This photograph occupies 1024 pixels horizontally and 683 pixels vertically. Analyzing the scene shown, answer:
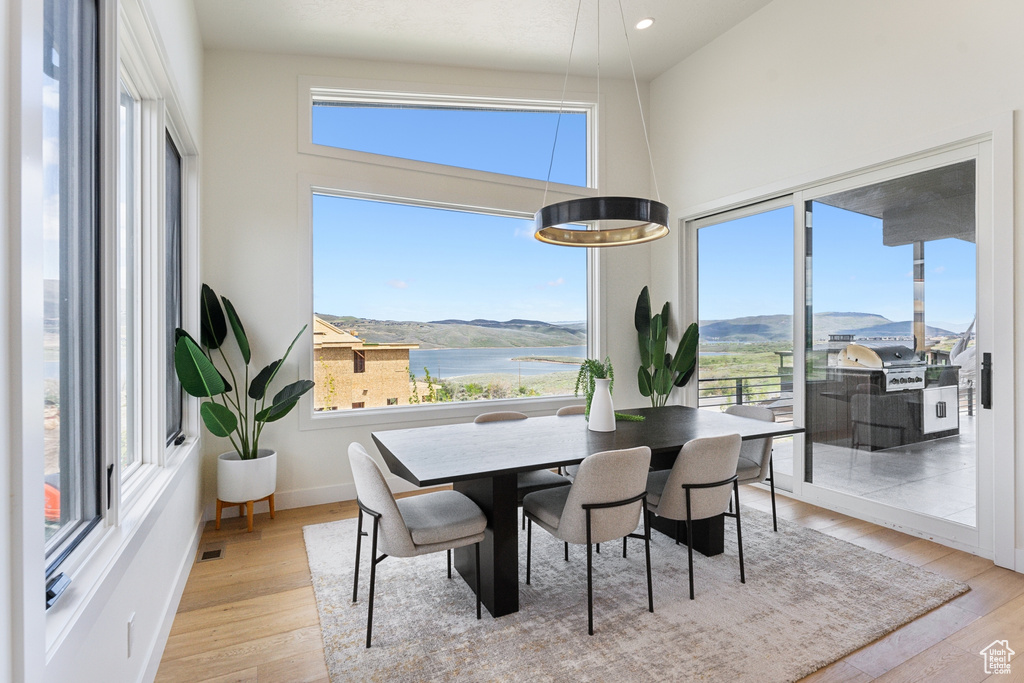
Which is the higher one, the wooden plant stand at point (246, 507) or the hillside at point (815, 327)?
the hillside at point (815, 327)

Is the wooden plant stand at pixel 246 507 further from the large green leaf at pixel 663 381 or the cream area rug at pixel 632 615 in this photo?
the large green leaf at pixel 663 381

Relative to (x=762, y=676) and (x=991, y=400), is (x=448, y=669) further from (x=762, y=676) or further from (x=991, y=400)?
(x=991, y=400)

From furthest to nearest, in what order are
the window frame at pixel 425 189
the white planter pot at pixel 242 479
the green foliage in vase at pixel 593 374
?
the window frame at pixel 425 189 < the white planter pot at pixel 242 479 < the green foliage in vase at pixel 593 374

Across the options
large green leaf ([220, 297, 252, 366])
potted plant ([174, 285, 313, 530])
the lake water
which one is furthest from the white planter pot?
the lake water

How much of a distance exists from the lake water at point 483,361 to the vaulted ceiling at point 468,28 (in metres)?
2.37

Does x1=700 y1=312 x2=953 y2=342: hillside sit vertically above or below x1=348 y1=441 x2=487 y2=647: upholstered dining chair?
above

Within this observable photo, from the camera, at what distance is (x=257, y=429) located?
358 centimetres

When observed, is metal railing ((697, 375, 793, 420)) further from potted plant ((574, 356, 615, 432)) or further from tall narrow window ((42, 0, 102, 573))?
tall narrow window ((42, 0, 102, 573))

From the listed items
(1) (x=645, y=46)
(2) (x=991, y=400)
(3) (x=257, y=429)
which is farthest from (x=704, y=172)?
(3) (x=257, y=429)

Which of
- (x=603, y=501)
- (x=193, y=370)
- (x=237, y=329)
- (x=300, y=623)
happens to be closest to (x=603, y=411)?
(x=603, y=501)

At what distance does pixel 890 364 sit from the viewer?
3.40 meters

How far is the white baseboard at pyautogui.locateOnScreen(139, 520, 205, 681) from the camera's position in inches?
76.2

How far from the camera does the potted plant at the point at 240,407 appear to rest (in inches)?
127

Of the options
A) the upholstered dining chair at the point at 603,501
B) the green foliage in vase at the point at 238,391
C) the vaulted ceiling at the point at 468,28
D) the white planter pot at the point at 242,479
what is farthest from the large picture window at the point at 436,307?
the upholstered dining chair at the point at 603,501
